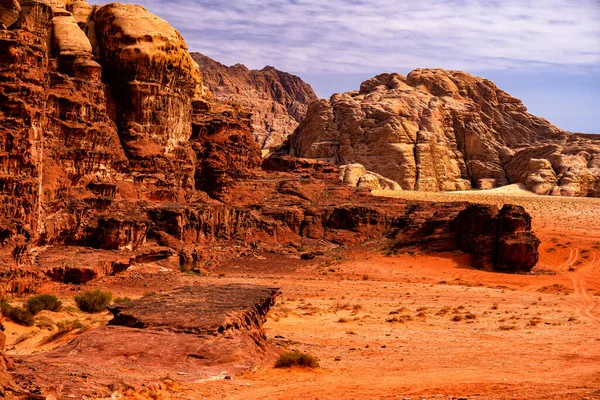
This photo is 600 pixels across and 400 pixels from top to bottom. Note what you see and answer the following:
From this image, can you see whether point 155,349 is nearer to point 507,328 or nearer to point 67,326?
point 67,326

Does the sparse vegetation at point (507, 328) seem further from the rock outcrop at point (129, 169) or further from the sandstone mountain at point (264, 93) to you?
the sandstone mountain at point (264, 93)

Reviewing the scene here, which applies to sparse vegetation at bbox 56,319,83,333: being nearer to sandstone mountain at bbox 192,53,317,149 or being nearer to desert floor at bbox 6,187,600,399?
desert floor at bbox 6,187,600,399

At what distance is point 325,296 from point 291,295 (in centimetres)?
153

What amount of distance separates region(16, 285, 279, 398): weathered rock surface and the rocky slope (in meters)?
58.3

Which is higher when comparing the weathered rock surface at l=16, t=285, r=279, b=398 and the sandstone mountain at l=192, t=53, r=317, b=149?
the sandstone mountain at l=192, t=53, r=317, b=149

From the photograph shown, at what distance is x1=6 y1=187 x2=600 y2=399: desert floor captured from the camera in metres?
12.7

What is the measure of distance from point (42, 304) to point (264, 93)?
443ft

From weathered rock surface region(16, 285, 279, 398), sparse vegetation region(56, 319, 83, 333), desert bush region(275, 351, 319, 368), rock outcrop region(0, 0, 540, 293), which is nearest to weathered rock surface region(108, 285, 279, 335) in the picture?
weathered rock surface region(16, 285, 279, 398)

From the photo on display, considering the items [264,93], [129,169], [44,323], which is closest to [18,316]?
[44,323]

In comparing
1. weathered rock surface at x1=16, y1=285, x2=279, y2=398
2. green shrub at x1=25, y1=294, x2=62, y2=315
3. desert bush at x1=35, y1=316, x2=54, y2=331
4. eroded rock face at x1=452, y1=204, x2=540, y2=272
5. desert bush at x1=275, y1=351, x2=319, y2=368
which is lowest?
desert bush at x1=35, y1=316, x2=54, y2=331

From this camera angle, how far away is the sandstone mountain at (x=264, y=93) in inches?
5197

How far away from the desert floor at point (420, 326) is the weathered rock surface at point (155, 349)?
2.22 ft

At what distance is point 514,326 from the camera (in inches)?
899

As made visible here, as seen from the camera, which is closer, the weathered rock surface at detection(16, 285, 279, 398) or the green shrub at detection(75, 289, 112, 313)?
the weathered rock surface at detection(16, 285, 279, 398)
